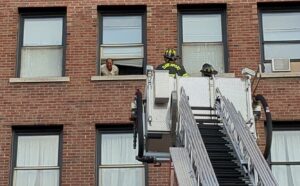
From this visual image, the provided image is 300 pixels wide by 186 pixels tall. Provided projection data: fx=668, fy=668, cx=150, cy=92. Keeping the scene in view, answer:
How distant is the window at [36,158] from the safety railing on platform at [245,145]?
668 centimetres

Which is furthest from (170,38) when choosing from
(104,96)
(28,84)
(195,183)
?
(195,183)

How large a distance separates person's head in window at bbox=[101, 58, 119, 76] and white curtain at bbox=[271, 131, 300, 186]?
4047 mm

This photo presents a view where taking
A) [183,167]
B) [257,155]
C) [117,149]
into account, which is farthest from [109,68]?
[257,155]

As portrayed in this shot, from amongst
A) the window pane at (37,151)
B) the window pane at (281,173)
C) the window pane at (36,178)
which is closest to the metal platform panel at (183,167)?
the window pane at (281,173)

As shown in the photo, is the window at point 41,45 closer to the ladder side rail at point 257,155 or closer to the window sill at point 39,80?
the window sill at point 39,80

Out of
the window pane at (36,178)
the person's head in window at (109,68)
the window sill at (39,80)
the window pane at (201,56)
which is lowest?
the window pane at (36,178)

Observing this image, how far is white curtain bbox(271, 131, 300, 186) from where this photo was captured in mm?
15086

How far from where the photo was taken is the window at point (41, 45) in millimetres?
16266

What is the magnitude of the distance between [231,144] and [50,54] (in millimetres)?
8652

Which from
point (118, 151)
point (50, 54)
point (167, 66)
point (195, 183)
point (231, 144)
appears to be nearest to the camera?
point (195, 183)

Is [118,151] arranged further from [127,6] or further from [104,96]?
[127,6]

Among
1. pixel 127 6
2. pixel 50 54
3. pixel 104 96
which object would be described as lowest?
pixel 104 96

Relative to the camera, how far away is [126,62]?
16328mm

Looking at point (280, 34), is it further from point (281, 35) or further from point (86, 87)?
point (86, 87)
